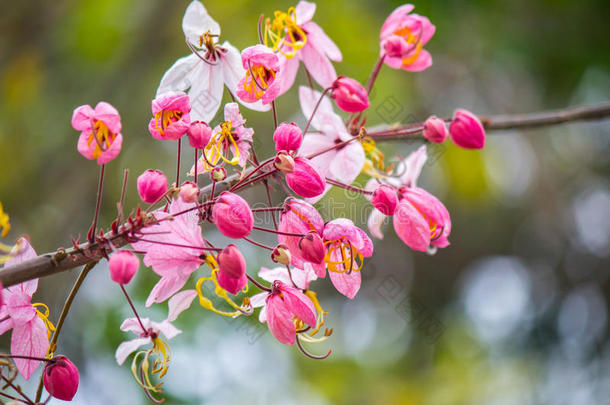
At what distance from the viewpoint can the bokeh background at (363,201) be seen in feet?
8.74

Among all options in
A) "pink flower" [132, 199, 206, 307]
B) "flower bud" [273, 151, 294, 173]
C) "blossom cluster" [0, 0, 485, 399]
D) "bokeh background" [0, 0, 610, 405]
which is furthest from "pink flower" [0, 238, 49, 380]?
"bokeh background" [0, 0, 610, 405]

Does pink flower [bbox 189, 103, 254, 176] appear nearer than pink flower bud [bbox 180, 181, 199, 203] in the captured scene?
No

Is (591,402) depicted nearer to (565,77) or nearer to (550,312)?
(550,312)

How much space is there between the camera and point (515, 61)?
11.0ft

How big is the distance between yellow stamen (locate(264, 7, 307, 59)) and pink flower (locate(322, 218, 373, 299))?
39 cm

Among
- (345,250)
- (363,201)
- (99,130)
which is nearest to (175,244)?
(99,130)

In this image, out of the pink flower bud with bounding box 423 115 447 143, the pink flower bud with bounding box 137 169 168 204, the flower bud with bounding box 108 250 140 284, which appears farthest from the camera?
the pink flower bud with bounding box 423 115 447 143

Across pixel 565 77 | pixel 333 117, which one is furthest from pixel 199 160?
pixel 565 77

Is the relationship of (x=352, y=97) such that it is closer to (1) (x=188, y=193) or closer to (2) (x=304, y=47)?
(2) (x=304, y=47)

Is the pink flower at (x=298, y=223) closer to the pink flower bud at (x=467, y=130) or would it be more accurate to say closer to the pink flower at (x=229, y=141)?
the pink flower at (x=229, y=141)

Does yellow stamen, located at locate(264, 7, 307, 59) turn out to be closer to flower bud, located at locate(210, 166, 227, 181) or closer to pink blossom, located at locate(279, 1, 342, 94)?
pink blossom, located at locate(279, 1, 342, 94)

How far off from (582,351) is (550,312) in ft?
1.24

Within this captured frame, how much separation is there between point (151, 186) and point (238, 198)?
0.48 feet

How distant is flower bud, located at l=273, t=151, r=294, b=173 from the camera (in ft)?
2.73
